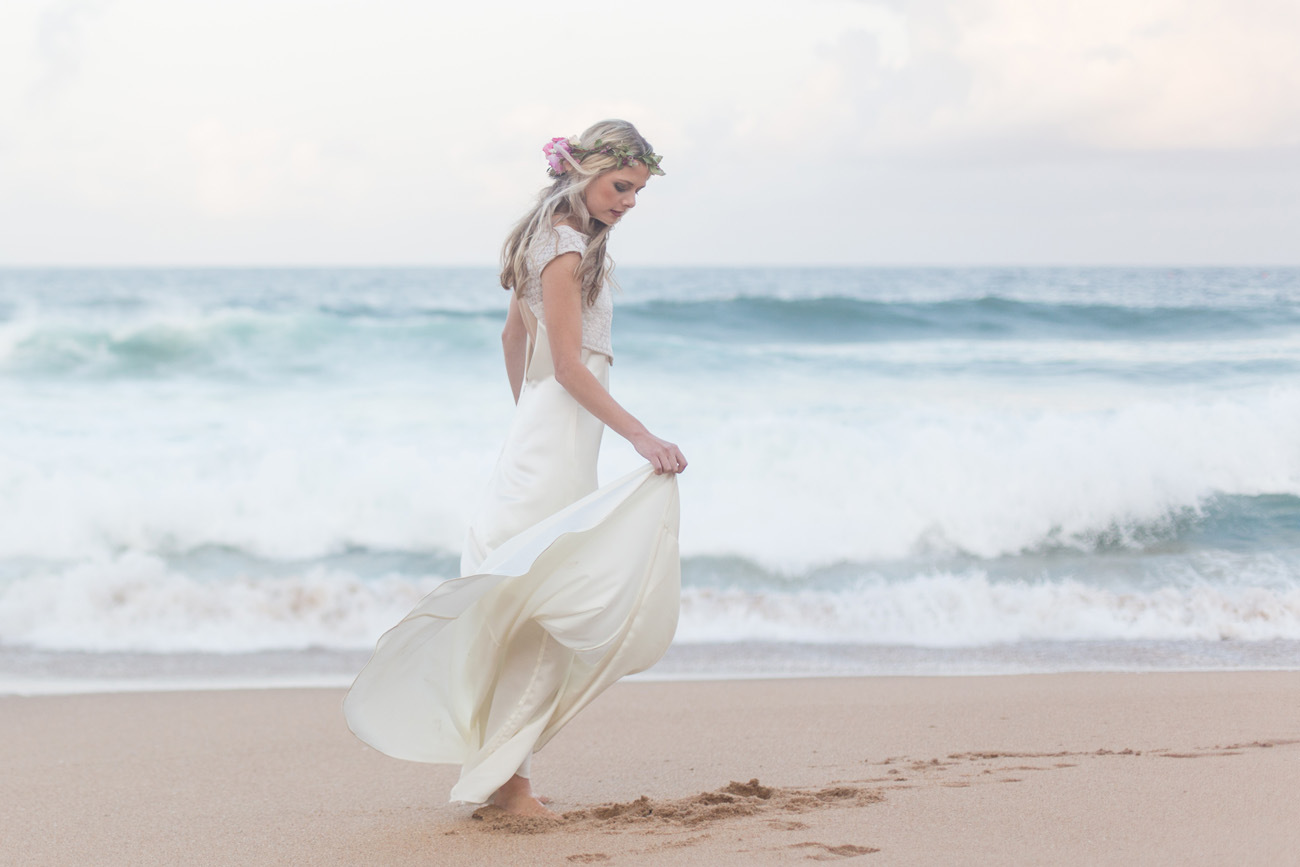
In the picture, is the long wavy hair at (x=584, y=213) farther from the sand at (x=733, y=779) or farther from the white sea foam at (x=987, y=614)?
the white sea foam at (x=987, y=614)

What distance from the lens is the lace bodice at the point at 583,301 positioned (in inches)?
112

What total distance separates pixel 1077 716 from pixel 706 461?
5476 mm

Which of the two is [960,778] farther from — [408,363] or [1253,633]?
[408,363]

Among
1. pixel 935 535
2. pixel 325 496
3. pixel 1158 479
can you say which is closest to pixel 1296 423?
pixel 1158 479

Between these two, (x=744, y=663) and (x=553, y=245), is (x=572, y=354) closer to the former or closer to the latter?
(x=553, y=245)

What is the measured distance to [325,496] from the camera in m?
8.45

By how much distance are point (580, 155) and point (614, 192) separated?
149 mm

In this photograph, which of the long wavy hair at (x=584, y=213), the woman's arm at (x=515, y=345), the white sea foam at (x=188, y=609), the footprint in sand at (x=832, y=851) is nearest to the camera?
the footprint in sand at (x=832, y=851)

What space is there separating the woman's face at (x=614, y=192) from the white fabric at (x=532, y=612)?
0.37 meters

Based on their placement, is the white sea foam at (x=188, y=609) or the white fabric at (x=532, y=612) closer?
the white fabric at (x=532, y=612)

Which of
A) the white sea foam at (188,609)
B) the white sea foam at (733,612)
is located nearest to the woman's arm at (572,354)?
the white sea foam at (733,612)

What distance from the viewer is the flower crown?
2.90 meters

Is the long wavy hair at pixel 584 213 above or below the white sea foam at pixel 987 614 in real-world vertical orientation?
above

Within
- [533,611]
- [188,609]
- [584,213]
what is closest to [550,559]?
[533,611]
